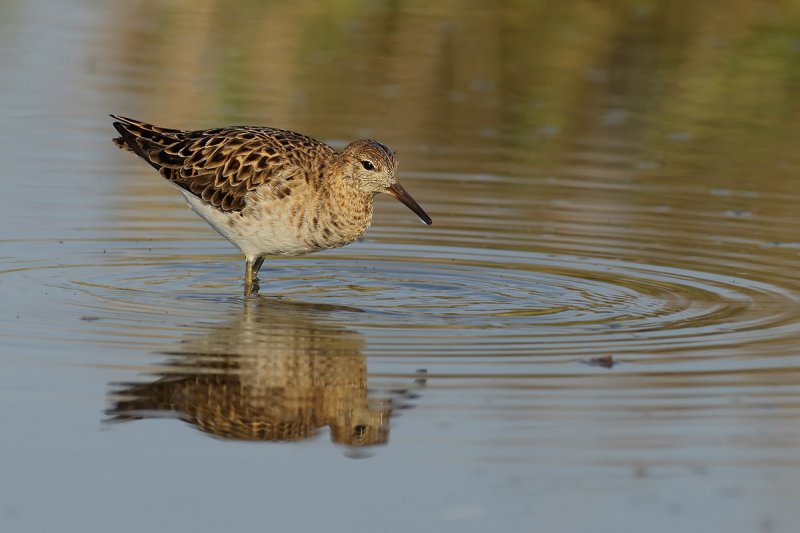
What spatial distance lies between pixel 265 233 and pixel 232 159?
0.74 metres

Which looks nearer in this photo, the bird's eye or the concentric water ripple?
the bird's eye

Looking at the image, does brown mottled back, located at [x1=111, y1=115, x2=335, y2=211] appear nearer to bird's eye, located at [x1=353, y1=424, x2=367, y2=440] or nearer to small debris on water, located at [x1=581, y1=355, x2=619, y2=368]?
small debris on water, located at [x1=581, y1=355, x2=619, y2=368]

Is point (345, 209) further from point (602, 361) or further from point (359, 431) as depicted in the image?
point (359, 431)

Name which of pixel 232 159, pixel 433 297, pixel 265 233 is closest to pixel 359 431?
pixel 433 297

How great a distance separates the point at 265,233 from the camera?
11.7m

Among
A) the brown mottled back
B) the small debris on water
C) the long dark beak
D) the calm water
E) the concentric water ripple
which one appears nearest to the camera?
the calm water

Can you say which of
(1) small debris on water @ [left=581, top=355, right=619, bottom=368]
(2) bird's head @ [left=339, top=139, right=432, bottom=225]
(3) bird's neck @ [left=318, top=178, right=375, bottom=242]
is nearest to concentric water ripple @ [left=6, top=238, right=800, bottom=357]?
(1) small debris on water @ [left=581, top=355, right=619, bottom=368]

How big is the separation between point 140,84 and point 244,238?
9.24 meters

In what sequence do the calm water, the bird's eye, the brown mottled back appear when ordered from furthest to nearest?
the brown mottled back
the bird's eye
the calm water

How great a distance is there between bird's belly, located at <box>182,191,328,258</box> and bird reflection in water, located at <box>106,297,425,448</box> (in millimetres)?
1331

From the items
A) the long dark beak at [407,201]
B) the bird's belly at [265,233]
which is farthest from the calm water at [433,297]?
the long dark beak at [407,201]

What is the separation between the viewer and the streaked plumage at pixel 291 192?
461 inches

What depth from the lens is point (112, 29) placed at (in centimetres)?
2555

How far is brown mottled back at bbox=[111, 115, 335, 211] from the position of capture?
1181 cm
